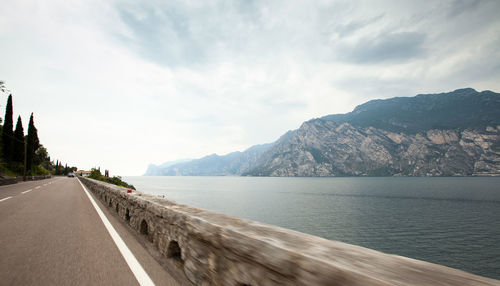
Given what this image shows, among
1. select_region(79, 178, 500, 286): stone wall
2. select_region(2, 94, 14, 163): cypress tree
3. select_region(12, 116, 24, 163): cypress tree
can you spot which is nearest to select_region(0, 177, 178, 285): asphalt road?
select_region(79, 178, 500, 286): stone wall

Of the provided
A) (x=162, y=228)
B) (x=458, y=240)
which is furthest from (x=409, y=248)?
(x=162, y=228)

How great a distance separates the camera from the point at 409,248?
21609mm

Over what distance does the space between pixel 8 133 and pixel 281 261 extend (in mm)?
61917

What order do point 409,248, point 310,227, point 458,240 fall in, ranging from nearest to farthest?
point 409,248 < point 458,240 < point 310,227

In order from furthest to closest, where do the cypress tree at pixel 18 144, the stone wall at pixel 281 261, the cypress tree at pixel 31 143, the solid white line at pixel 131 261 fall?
the cypress tree at pixel 31 143
the cypress tree at pixel 18 144
the solid white line at pixel 131 261
the stone wall at pixel 281 261

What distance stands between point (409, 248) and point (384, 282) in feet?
86.3

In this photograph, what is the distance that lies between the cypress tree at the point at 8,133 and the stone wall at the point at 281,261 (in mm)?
59452

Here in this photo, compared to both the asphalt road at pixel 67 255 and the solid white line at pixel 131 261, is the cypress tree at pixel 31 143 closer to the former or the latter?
the asphalt road at pixel 67 255

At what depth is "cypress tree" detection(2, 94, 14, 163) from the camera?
43812mm

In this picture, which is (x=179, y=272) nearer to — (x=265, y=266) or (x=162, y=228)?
(x=162, y=228)

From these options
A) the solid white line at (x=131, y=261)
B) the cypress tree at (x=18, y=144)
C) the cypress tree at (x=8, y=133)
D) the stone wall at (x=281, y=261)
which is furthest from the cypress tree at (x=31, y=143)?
the stone wall at (x=281, y=261)

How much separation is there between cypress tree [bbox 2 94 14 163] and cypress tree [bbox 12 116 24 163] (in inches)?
31.0

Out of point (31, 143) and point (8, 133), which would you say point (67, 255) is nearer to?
point (8, 133)

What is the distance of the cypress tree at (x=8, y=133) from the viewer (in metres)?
43.8
